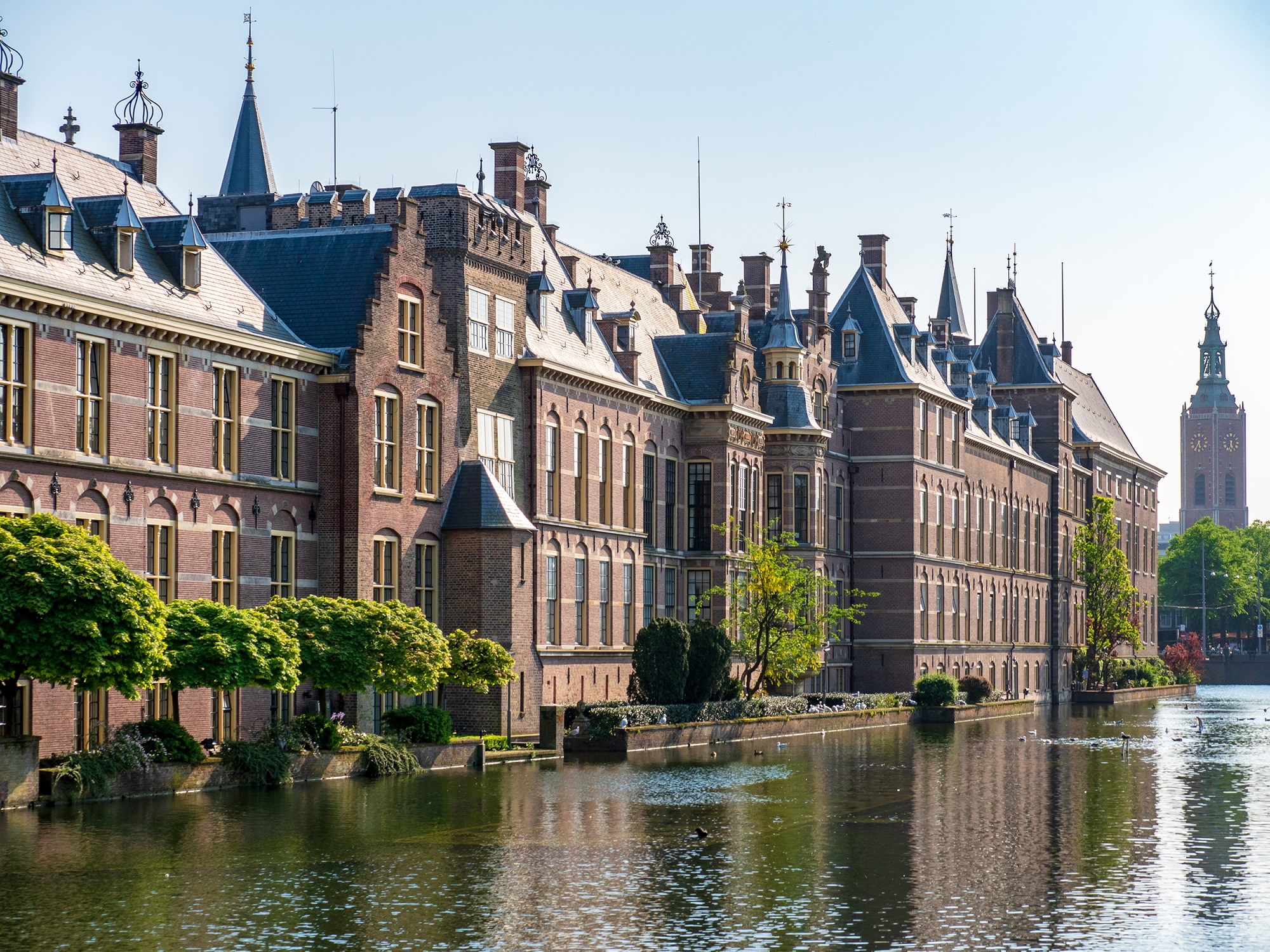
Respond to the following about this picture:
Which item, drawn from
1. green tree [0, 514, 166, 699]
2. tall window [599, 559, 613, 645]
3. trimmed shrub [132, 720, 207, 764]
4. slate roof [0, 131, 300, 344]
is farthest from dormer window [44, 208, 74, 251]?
tall window [599, 559, 613, 645]

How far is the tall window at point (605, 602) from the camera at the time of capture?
64188 mm

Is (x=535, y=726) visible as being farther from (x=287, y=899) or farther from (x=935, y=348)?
(x=935, y=348)

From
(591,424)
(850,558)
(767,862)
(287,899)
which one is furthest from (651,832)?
(850,558)

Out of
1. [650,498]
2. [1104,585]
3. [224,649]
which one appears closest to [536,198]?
[650,498]

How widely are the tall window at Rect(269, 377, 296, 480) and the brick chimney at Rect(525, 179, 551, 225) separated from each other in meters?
24.4

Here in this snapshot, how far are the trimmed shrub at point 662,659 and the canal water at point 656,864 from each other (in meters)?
12.9

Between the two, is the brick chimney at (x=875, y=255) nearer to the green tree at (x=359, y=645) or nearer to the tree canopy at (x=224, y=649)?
the green tree at (x=359, y=645)

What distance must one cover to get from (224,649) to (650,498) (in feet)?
108

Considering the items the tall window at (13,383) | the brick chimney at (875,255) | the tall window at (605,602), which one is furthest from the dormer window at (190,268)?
the brick chimney at (875,255)

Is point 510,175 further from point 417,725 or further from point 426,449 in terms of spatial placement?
point 417,725

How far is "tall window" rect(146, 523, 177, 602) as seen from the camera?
4222 centimetres

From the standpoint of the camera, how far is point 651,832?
31109mm

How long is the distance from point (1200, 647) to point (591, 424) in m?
112

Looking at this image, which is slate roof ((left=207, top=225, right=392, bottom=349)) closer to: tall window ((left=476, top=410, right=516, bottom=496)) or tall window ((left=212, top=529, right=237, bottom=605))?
tall window ((left=476, top=410, right=516, bottom=496))
